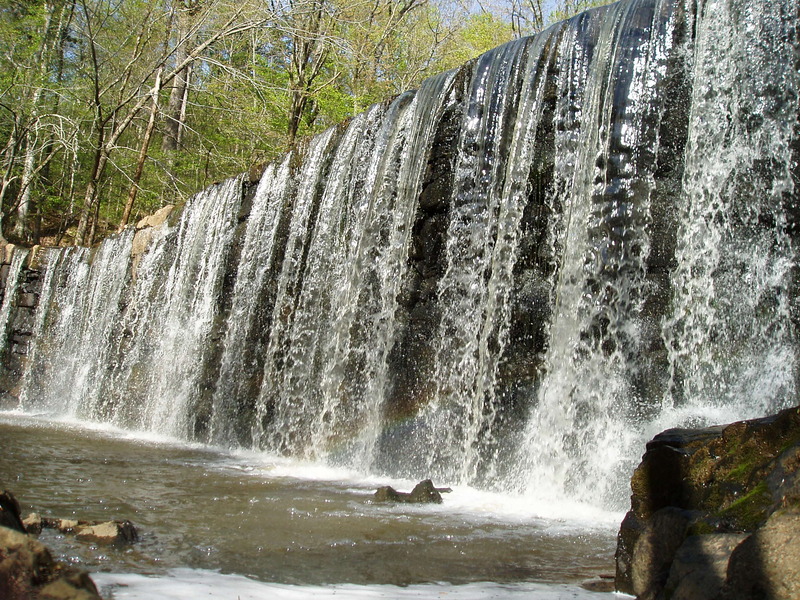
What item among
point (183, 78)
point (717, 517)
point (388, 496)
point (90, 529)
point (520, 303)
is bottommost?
point (90, 529)

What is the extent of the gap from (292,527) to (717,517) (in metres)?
2.44

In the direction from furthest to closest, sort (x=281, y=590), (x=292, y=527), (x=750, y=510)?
(x=292, y=527), (x=281, y=590), (x=750, y=510)

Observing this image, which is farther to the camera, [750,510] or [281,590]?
[281,590]

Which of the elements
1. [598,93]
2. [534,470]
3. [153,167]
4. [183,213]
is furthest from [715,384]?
[153,167]

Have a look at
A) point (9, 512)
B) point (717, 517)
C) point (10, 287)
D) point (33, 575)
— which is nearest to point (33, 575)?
point (33, 575)

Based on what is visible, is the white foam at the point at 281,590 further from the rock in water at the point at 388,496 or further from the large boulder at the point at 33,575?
the rock in water at the point at 388,496

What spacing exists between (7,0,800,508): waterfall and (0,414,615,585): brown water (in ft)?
3.21

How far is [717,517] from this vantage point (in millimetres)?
2580

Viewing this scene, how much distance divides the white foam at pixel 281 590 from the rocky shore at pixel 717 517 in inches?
11.6

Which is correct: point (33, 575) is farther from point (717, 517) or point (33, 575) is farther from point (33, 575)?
point (717, 517)

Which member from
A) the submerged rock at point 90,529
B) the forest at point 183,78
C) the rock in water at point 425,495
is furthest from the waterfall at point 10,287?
the submerged rock at point 90,529

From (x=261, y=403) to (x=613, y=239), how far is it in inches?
196

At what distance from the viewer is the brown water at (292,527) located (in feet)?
11.1

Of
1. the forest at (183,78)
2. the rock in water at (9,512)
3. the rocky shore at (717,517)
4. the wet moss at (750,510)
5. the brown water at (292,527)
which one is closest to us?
the rocky shore at (717,517)
